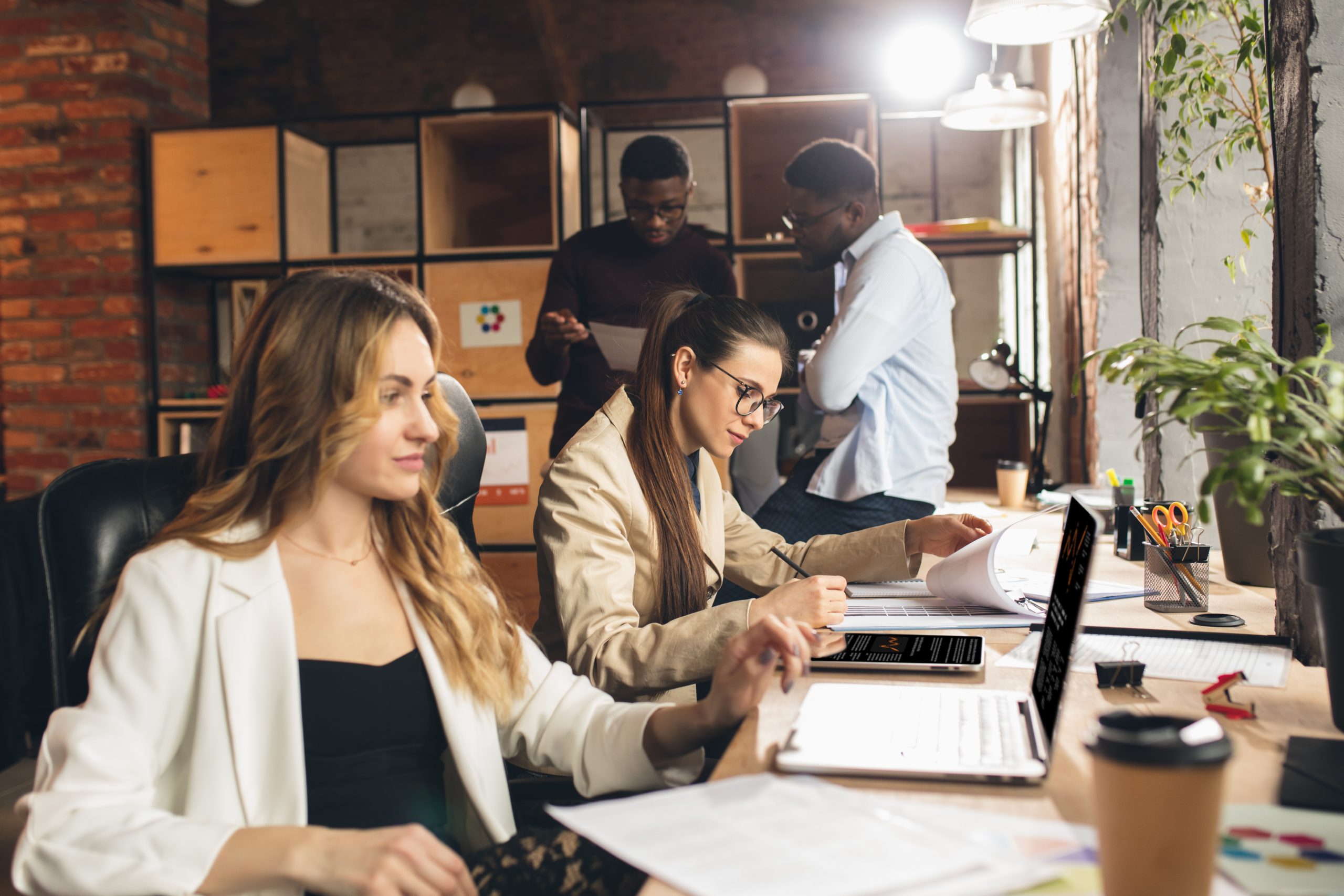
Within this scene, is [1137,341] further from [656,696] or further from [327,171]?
[327,171]

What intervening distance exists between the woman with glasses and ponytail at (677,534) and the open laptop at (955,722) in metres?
0.26

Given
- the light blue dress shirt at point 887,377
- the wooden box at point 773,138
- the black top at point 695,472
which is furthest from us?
the wooden box at point 773,138

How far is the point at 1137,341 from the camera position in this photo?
1.00 metres

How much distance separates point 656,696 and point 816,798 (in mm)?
588

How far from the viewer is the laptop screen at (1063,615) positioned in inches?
32.3

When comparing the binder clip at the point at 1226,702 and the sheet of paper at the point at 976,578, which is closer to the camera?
the binder clip at the point at 1226,702

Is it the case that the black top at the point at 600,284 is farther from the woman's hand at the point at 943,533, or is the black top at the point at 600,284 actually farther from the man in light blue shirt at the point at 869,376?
the woman's hand at the point at 943,533

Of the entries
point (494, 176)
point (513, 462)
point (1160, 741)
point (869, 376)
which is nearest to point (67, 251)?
point (494, 176)

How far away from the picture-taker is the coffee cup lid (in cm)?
54

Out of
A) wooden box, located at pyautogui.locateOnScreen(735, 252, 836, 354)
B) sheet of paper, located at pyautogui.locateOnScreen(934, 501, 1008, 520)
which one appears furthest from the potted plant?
wooden box, located at pyautogui.locateOnScreen(735, 252, 836, 354)

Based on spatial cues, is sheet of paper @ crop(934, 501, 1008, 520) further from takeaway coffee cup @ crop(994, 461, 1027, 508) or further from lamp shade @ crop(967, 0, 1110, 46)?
lamp shade @ crop(967, 0, 1110, 46)

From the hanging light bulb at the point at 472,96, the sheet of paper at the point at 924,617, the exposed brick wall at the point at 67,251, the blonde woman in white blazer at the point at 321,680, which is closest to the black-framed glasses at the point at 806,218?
the sheet of paper at the point at 924,617

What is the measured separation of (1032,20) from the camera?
2.26 metres

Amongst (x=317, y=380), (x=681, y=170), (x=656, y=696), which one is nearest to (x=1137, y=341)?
(x=656, y=696)
